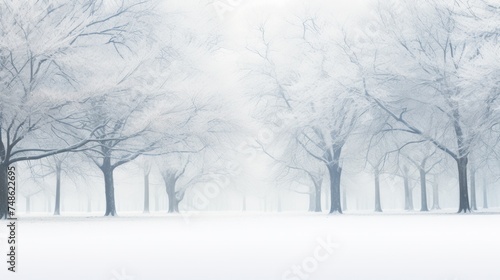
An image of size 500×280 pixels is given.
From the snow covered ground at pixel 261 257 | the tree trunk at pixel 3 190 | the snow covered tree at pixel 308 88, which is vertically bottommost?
the snow covered ground at pixel 261 257

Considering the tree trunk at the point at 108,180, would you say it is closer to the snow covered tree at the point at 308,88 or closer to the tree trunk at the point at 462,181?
the snow covered tree at the point at 308,88

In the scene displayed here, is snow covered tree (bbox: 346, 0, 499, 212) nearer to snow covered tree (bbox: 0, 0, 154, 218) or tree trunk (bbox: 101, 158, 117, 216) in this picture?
snow covered tree (bbox: 0, 0, 154, 218)

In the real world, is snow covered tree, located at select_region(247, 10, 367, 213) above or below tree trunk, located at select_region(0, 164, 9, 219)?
above

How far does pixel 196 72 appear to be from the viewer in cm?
3303

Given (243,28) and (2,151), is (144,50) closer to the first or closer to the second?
(2,151)

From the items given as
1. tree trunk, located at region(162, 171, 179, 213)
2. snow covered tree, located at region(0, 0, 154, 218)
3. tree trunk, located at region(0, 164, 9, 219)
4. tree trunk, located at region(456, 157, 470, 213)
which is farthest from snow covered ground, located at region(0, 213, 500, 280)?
tree trunk, located at region(162, 171, 179, 213)

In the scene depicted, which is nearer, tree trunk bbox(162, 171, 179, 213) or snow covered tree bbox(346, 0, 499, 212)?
snow covered tree bbox(346, 0, 499, 212)

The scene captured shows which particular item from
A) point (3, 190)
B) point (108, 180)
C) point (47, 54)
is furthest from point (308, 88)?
point (3, 190)

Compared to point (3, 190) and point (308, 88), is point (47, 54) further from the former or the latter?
point (308, 88)

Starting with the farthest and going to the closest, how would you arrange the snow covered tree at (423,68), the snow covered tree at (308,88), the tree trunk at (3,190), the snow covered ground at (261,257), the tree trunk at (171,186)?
the tree trunk at (171,186) → the snow covered tree at (308,88) → the snow covered tree at (423,68) → the tree trunk at (3,190) → the snow covered ground at (261,257)

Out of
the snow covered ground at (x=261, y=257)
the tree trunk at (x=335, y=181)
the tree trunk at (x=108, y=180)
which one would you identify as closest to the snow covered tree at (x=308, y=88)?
the tree trunk at (x=335, y=181)

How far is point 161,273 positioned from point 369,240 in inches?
261

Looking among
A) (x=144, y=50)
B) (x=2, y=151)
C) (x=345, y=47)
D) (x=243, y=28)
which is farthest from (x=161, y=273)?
(x=243, y=28)

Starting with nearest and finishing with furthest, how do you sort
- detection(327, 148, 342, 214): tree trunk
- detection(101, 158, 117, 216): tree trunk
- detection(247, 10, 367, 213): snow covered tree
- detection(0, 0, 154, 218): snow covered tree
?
detection(0, 0, 154, 218): snow covered tree
detection(247, 10, 367, 213): snow covered tree
detection(101, 158, 117, 216): tree trunk
detection(327, 148, 342, 214): tree trunk
